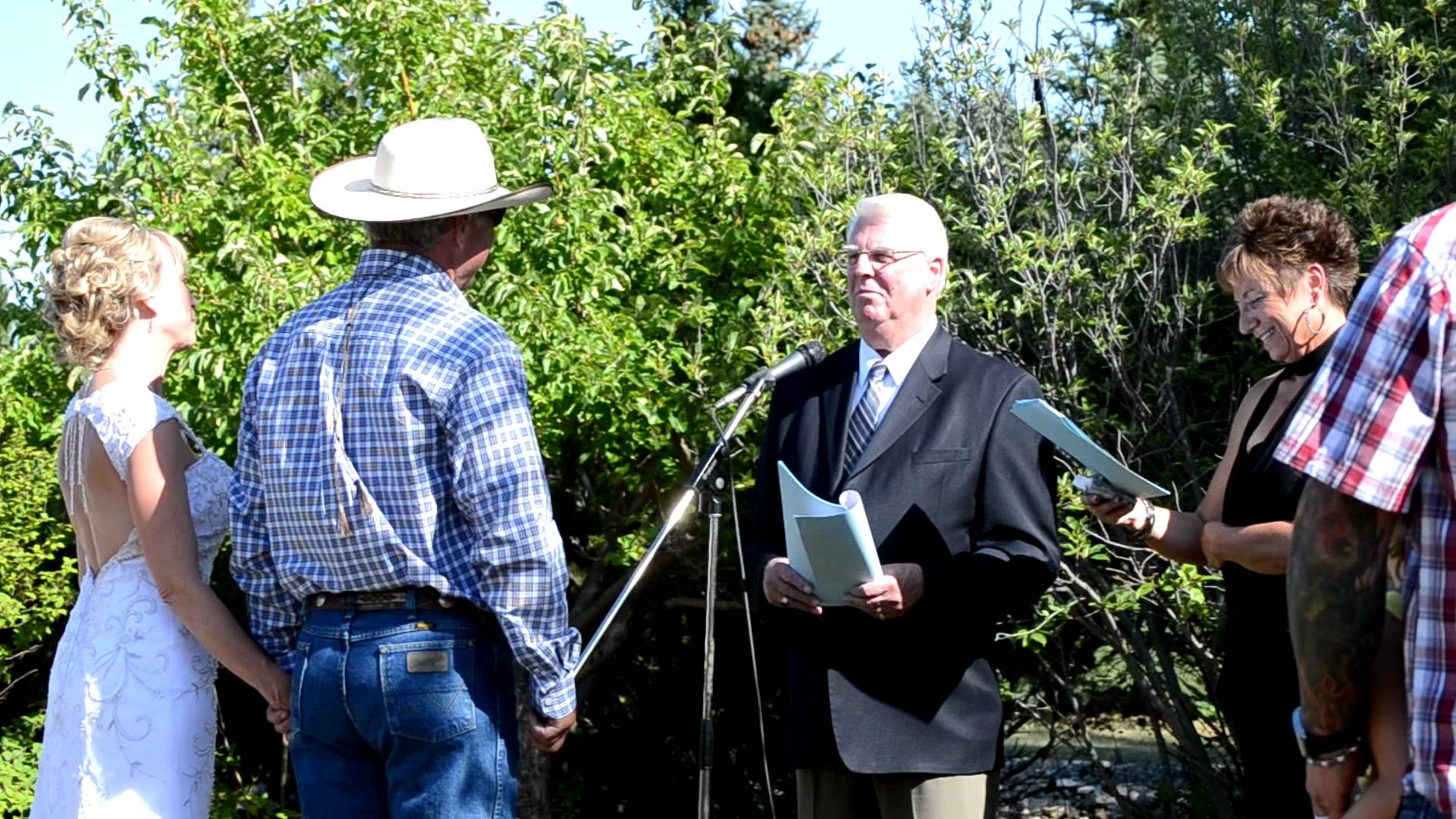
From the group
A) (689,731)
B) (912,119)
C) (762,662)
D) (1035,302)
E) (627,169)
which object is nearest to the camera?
(1035,302)

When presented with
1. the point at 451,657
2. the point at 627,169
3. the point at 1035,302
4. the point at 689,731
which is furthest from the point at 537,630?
the point at 689,731

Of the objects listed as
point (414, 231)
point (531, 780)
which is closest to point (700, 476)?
point (414, 231)

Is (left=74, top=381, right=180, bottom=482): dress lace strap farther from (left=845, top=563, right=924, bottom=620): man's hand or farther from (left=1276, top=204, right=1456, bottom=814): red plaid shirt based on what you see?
(left=1276, top=204, right=1456, bottom=814): red plaid shirt

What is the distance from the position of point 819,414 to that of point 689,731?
Answer: 13.9ft

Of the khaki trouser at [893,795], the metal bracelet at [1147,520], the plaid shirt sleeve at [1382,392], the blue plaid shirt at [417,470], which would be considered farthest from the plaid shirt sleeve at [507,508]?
the plaid shirt sleeve at [1382,392]

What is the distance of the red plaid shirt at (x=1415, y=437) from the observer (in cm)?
198

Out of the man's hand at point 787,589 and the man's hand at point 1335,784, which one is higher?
the man's hand at point 1335,784

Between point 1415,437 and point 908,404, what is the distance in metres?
2.01

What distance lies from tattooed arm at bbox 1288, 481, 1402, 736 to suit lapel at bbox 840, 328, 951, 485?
1785 millimetres

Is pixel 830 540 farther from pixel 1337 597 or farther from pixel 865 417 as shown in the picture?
pixel 1337 597

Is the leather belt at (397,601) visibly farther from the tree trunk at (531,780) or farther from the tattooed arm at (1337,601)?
the tree trunk at (531,780)

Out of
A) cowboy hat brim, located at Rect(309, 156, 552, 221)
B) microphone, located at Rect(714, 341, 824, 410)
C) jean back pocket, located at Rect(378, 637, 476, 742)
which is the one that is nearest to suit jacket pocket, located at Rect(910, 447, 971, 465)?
microphone, located at Rect(714, 341, 824, 410)

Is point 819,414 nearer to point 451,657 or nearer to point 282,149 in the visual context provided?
point 451,657

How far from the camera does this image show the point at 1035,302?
541cm
